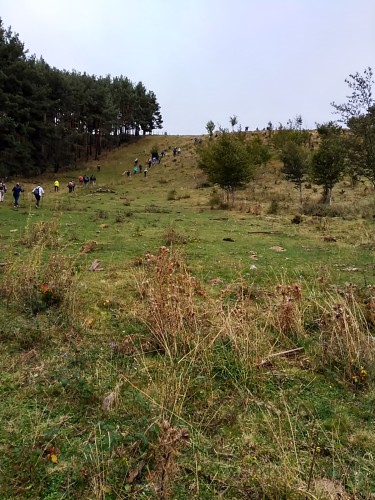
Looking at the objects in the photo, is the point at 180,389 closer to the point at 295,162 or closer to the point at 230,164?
the point at 230,164

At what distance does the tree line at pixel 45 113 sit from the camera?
43094 mm

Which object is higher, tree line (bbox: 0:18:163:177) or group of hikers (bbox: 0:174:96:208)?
tree line (bbox: 0:18:163:177)

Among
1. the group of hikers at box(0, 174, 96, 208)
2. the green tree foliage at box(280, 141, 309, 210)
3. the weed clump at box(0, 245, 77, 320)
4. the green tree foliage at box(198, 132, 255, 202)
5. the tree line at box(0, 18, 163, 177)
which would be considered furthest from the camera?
the tree line at box(0, 18, 163, 177)

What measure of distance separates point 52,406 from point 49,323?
1.90m

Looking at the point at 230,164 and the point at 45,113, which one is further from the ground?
the point at 45,113

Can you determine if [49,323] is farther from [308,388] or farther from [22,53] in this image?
[22,53]

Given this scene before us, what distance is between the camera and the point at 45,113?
1871 inches

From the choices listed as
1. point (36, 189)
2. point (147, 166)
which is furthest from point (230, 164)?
point (147, 166)

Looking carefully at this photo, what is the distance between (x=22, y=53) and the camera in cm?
4612

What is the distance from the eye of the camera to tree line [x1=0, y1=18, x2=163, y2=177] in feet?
141

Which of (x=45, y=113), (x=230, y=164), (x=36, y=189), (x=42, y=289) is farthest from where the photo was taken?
(x=45, y=113)

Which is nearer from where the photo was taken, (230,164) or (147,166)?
(230,164)

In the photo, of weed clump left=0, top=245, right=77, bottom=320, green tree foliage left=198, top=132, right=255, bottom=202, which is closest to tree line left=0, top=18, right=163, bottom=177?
green tree foliage left=198, top=132, right=255, bottom=202

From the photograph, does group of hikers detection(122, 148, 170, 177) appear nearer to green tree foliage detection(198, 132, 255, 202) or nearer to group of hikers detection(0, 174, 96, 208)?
group of hikers detection(0, 174, 96, 208)
